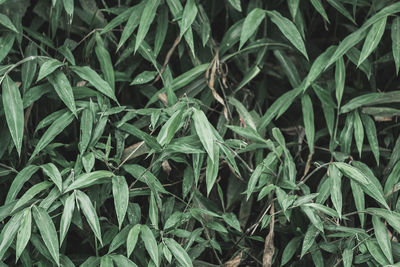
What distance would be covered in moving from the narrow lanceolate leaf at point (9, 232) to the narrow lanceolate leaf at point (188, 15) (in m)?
0.61

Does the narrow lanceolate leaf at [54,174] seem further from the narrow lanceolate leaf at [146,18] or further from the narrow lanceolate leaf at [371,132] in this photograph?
the narrow lanceolate leaf at [371,132]

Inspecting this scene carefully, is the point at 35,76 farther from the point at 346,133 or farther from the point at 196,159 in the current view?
the point at 346,133

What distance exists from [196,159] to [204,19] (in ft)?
1.42

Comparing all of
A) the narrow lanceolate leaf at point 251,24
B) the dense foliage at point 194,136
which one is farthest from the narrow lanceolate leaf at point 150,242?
the narrow lanceolate leaf at point 251,24

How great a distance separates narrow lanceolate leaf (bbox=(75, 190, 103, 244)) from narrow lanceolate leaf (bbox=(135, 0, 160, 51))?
43 cm

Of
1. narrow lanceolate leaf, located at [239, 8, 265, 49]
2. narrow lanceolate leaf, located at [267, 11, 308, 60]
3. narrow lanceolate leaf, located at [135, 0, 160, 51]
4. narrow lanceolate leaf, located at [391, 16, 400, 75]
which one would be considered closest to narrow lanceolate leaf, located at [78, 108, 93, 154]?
narrow lanceolate leaf, located at [135, 0, 160, 51]

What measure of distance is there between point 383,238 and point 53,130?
0.82m

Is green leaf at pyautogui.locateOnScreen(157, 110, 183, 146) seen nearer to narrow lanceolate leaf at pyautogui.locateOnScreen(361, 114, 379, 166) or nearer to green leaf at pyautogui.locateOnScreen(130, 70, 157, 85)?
green leaf at pyautogui.locateOnScreen(130, 70, 157, 85)

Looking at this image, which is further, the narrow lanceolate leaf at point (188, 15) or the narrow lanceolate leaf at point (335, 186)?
the narrow lanceolate leaf at point (188, 15)

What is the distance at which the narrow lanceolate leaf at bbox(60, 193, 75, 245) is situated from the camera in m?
1.27

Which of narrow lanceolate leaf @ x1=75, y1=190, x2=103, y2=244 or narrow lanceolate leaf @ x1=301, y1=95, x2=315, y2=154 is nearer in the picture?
narrow lanceolate leaf @ x1=75, y1=190, x2=103, y2=244

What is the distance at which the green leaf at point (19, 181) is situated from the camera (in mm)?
1416

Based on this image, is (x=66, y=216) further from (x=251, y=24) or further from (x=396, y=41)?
(x=396, y=41)

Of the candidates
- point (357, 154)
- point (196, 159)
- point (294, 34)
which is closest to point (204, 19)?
point (294, 34)
